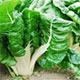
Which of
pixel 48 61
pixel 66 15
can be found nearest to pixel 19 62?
pixel 48 61

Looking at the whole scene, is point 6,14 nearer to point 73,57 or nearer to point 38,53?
point 38,53

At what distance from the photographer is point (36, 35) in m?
1.47

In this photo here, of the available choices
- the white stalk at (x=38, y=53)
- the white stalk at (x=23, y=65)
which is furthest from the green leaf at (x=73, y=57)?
the white stalk at (x=23, y=65)

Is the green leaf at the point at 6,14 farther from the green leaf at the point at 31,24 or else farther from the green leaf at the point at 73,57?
the green leaf at the point at 73,57

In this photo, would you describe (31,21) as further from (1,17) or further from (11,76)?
(11,76)

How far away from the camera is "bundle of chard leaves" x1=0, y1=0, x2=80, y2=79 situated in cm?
136

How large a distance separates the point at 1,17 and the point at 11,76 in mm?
488

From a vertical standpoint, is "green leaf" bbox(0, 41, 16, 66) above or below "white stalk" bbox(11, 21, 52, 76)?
above

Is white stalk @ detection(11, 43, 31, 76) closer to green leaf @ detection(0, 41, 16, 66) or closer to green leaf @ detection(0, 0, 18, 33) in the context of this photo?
green leaf @ detection(0, 41, 16, 66)

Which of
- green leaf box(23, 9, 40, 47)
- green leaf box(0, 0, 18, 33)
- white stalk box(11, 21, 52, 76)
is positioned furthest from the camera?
white stalk box(11, 21, 52, 76)

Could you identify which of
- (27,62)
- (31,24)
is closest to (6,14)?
(31,24)

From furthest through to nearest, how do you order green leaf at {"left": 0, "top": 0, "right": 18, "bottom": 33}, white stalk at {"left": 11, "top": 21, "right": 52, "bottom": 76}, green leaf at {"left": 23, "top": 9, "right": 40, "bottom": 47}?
white stalk at {"left": 11, "top": 21, "right": 52, "bottom": 76} → green leaf at {"left": 23, "top": 9, "right": 40, "bottom": 47} → green leaf at {"left": 0, "top": 0, "right": 18, "bottom": 33}

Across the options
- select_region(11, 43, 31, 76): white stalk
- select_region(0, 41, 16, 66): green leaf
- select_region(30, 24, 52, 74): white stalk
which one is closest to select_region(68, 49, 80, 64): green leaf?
select_region(30, 24, 52, 74): white stalk

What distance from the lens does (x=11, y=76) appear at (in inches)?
62.6
